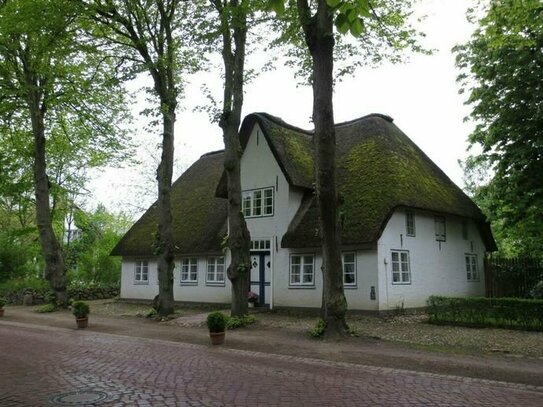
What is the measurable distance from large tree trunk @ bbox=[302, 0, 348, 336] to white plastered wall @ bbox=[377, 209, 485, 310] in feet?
15.9

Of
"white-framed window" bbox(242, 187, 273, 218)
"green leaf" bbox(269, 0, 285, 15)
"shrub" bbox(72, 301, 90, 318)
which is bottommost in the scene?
"shrub" bbox(72, 301, 90, 318)

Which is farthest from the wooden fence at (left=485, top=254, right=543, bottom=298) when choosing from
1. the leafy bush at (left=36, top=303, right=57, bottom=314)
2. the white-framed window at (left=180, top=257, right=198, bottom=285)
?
the leafy bush at (left=36, top=303, right=57, bottom=314)

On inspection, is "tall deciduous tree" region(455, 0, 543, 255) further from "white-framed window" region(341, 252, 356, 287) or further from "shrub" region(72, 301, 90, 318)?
"shrub" region(72, 301, 90, 318)

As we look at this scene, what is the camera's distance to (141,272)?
28500 mm

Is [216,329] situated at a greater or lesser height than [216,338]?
greater

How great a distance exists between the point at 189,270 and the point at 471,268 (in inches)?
541

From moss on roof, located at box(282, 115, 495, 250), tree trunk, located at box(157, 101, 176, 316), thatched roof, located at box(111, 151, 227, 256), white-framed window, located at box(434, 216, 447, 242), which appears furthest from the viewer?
thatched roof, located at box(111, 151, 227, 256)

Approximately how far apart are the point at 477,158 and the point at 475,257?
16.9 ft

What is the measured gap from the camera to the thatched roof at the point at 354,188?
63.1 feet

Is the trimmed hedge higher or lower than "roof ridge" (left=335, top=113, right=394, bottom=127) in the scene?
lower

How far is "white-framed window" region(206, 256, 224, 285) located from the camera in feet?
79.2

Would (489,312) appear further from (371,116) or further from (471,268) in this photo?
(371,116)

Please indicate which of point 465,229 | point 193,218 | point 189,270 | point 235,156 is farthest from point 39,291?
point 465,229

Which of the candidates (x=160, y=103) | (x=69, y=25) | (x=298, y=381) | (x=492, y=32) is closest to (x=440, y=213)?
(x=492, y=32)
